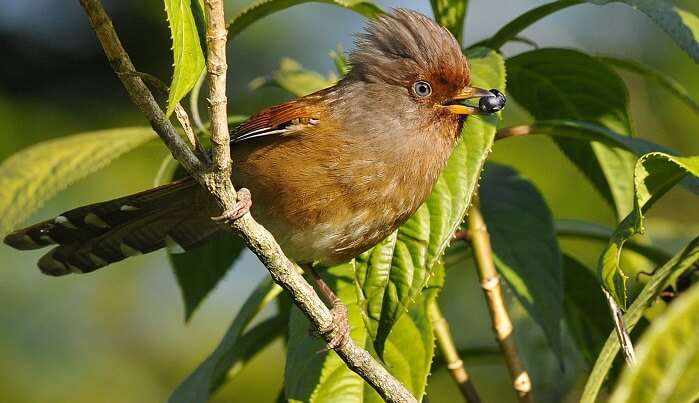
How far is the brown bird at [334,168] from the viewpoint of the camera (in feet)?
12.8

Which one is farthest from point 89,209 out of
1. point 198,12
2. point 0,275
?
point 0,275

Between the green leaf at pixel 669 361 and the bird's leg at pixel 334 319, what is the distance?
154 centimetres

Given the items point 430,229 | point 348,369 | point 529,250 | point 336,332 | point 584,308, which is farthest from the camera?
point 584,308

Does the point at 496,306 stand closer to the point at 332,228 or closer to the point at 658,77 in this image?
Answer: the point at 332,228

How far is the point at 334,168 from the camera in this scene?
391 centimetres

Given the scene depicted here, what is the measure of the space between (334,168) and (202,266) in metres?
0.73

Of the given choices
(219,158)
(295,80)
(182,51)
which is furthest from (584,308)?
(182,51)

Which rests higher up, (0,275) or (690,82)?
(690,82)

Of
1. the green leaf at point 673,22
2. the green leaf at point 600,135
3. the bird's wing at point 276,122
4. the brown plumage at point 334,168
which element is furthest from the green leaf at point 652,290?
the bird's wing at point 276,122

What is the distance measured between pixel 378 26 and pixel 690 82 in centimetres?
319

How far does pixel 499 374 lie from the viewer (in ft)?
22.7

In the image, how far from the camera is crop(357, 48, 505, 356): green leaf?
3021 mm

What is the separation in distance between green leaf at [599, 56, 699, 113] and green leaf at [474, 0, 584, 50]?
0.38 meters

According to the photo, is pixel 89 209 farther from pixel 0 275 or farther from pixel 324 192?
pixel 0 275
